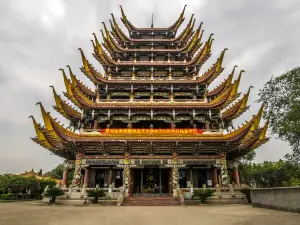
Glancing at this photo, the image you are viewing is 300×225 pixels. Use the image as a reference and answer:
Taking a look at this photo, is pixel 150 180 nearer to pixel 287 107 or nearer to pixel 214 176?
pixel 214 176

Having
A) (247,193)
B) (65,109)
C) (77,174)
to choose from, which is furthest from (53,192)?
(247,193)

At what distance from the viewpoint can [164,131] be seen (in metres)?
17.8

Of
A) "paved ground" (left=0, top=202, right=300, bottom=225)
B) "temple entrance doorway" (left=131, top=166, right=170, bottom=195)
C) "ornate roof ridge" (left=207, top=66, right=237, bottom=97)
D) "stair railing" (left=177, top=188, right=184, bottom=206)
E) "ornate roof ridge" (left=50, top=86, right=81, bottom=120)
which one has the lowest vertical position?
"paved ground" (left=0, top=202, right=300, bottom=225)

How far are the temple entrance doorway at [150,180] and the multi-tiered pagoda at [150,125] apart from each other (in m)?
0.09

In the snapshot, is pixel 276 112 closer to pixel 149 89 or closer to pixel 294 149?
pixel 294 149

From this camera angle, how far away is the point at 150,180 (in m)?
19.3

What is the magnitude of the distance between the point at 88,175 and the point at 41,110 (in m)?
6.43

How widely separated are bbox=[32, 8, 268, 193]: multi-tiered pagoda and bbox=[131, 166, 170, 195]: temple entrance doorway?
0.09 m

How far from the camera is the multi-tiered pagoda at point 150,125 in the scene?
1694cm

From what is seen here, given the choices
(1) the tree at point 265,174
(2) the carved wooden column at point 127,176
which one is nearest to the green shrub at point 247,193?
(2) the carved wooden column at point 127,176

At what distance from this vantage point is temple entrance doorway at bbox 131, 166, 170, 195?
18703 mm

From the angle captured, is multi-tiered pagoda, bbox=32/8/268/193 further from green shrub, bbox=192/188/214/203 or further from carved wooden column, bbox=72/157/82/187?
green shrub, bbox=192/188/214/203

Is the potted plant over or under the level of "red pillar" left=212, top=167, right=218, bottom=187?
under

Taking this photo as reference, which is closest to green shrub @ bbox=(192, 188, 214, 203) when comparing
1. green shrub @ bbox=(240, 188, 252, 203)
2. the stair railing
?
the stair railing
